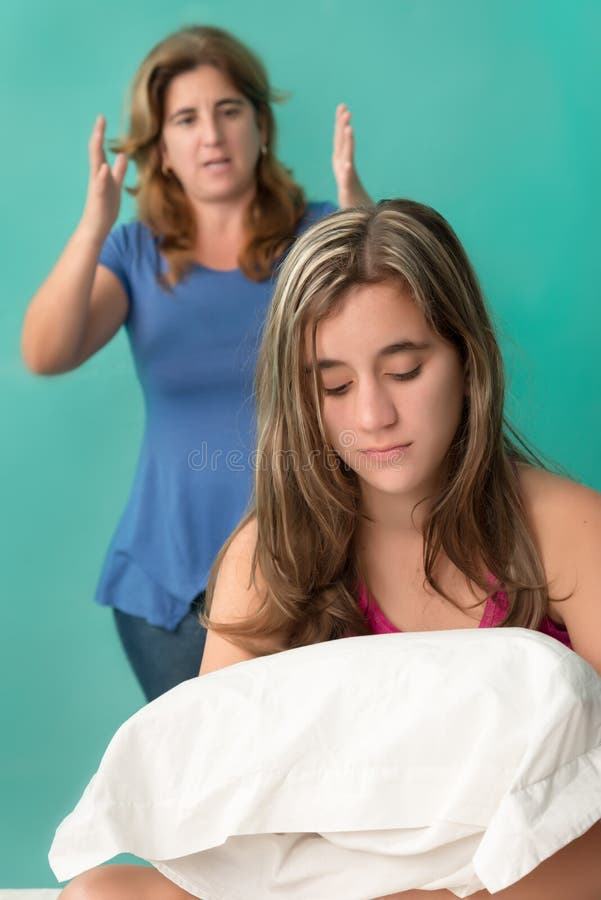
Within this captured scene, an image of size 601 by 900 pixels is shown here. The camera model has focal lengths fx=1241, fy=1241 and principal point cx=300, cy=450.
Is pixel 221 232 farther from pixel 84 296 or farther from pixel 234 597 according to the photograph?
pixel 234 597

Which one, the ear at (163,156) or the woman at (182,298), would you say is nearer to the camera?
the woman at (182,298)

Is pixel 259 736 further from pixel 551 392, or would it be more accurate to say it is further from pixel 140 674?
pixel 551 392

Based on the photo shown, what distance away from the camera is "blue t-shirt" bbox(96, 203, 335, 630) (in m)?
1.86

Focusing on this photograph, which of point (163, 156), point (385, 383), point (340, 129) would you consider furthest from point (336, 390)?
point (163, 156)

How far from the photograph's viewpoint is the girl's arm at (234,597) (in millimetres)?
1324

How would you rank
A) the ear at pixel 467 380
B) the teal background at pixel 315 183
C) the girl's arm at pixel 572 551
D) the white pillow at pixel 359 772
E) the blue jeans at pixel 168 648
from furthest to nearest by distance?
the teal background at pixel 315 183 < the blue jeans at pixel 168 648 < the ear at pixel 467 380 < the girl's arm at pixel 572 551 < the white pillow at pixel 359 772

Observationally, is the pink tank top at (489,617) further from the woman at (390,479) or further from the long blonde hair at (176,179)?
the long blonde hair at (176,179)

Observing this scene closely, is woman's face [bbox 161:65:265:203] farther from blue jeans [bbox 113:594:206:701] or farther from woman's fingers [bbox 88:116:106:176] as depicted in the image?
blue jeans [bbox 113:594:206:701]

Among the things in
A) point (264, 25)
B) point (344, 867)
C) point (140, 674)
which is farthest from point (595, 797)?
point (264, 25)

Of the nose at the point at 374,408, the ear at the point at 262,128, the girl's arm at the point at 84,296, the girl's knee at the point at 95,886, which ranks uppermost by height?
the ear at the point at 262,128

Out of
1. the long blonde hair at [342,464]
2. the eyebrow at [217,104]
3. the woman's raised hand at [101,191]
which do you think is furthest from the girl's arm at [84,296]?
the long blonde hair at [342,464]

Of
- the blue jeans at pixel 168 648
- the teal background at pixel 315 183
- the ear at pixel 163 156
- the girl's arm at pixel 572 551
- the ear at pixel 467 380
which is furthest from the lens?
the teal background at pixel 315 183

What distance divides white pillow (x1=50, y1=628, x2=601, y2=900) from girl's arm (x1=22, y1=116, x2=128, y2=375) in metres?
0.94

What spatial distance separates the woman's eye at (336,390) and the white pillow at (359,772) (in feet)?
1.04
